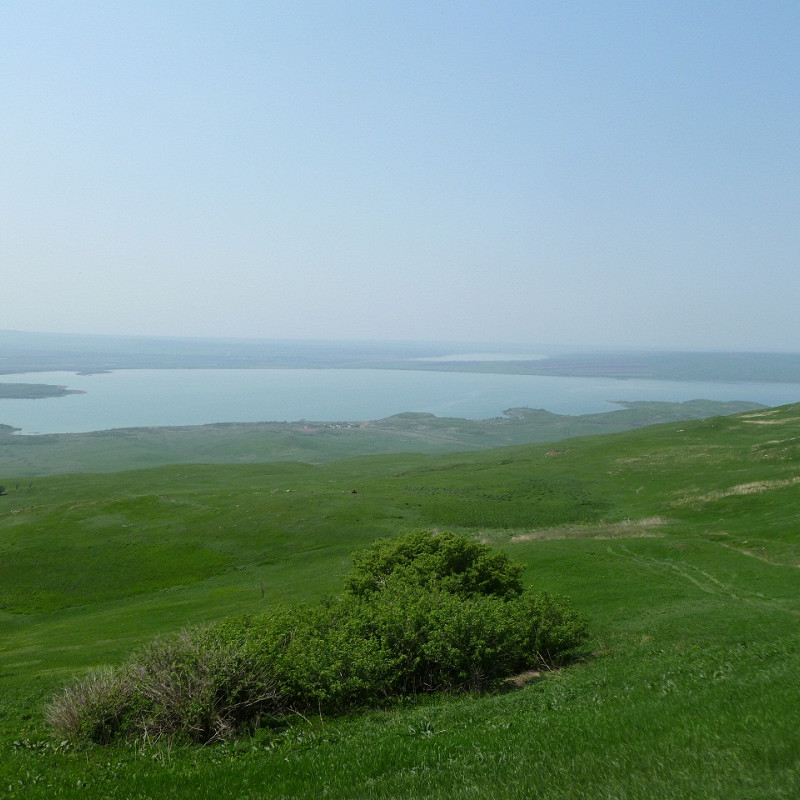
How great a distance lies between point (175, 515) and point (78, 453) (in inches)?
4899

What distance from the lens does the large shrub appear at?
1684 cm

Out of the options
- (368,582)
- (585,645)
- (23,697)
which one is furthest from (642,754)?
(23,697)

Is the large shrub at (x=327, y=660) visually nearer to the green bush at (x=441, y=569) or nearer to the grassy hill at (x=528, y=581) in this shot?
the green bush at (x=441, y=569)

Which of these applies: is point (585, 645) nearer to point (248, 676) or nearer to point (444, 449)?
point (248, 676)

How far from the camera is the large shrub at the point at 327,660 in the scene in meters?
16.8

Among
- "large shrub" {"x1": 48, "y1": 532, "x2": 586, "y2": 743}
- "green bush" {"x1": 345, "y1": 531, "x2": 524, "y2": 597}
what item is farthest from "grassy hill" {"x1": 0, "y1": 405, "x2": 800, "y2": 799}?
"green bush" {"x1": 345, "y1": 531, "x2": 524, "y2": 597}

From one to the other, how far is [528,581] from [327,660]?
73.3 ft

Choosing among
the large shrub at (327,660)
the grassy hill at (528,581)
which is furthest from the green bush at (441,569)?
the grassy hill at (528,581)

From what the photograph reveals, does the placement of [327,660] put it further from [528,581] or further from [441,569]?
[528,581]

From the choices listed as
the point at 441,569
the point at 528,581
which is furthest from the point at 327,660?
the point at 528,581

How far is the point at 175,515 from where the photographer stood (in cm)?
7044

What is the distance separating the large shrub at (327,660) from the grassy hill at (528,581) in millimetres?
1025

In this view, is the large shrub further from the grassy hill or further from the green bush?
the grassy hill

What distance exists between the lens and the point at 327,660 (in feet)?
61.6
